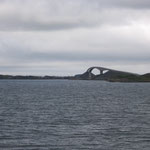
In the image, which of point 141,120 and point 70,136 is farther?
point 141,120

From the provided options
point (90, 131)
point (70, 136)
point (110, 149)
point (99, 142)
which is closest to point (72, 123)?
point (90, 131)

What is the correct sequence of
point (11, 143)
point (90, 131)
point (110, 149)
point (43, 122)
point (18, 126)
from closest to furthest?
1. point (110, 149)
2. point (11, 143)
3. point (90, 131)
4. point (18, 126)
5. point (43, 122)

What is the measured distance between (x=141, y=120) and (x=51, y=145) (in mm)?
18084

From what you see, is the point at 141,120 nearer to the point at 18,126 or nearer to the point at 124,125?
the point at 124,125

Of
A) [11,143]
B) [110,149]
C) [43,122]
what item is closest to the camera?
[110,149]

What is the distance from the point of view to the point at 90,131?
1527 inches

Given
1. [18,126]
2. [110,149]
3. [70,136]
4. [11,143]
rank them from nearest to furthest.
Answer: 1. [110,149]
2. [11,143]
3. [70,136]
4. [18,126]

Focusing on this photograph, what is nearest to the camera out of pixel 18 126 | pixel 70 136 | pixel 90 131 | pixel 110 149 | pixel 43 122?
pixel 110 149

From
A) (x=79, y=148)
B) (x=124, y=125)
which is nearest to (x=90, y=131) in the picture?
(x=124, y=125)

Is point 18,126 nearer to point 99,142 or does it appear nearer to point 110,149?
point 99,142

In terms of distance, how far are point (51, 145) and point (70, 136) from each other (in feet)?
13.1

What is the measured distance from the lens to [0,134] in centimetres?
3681

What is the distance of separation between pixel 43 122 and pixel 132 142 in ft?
49.9

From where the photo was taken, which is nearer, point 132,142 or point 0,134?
point 132,142
